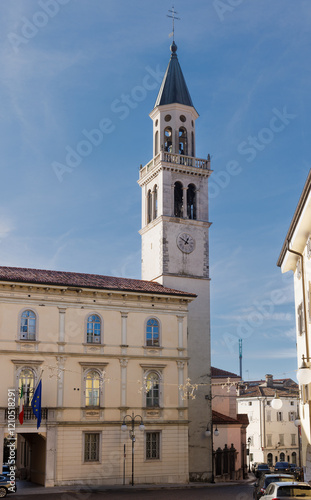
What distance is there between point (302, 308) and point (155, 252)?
29374mm

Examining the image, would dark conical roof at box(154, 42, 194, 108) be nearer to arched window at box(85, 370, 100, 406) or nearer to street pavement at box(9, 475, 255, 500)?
arched window at box(85, 370, 100, 406)

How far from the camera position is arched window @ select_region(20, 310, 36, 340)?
38469mm

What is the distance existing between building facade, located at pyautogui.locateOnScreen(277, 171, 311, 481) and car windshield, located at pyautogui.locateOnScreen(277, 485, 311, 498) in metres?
2.38

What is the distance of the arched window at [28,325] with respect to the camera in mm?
38469

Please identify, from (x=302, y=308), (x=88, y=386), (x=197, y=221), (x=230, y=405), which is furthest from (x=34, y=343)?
(x=230, y=405)

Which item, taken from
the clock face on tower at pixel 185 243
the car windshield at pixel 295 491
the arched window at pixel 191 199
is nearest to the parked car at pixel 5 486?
the car windshield at pixel 295 491

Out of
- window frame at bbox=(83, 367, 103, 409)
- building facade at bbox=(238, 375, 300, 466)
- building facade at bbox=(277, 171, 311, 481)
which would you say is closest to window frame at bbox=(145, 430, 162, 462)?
window frame at bbox=(83, 367, 103, 409)

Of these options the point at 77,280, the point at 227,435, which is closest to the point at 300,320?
the point at 77,280

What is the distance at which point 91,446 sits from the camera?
38781 millimetres

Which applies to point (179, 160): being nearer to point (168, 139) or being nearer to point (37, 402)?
point (168, 139)

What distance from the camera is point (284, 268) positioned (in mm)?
24297

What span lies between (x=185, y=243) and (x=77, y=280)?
11.3 m

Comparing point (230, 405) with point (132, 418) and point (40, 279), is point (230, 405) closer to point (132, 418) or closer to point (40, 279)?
point (132, 418)

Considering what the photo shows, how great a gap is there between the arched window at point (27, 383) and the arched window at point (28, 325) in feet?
6.55
